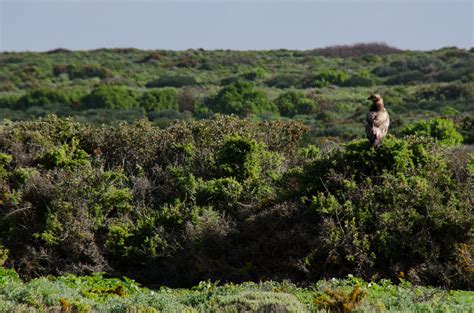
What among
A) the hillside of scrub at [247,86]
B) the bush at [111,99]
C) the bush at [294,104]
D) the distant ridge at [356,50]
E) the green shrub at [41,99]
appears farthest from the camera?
the distant ridge at [356,50]

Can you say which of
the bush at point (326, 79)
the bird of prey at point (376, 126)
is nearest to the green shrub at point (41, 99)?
the bush at point (326, 79)

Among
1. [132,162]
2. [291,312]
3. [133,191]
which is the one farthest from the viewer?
[132,162]

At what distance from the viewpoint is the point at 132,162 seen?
15586 mm

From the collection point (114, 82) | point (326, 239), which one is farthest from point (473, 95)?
point (326, 239)

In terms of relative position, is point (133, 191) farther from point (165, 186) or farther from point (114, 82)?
point (114, 82)

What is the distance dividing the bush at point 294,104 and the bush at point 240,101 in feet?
1.83

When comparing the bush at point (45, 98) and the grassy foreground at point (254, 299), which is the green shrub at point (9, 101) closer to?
the bush at point (45, 98)

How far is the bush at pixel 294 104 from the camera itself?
41719 mm

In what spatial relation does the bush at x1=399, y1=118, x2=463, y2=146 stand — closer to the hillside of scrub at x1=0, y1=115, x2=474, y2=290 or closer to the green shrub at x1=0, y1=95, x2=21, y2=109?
the hillside of scrub at x1=0, y1=115, x2=474, y2=290

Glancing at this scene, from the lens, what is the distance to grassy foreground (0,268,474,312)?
8453 millimetres

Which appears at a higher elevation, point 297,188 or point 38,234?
point 297,188

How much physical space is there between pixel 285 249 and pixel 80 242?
3482 millimetres

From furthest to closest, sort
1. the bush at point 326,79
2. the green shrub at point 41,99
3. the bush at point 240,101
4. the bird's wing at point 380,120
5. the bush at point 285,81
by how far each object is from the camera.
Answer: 1. the bush at point 285,81
2. the bush at point 326,79
3. the green shrub at point 41,99
4. the bush at point 240,101
5. the bird's wing at point 380,120

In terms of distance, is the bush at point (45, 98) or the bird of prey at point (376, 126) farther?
the bush at point (45, 98)
